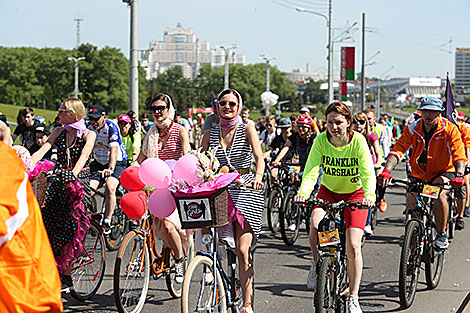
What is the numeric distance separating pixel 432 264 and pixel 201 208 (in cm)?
346

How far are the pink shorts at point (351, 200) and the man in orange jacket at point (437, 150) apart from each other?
5.08ft

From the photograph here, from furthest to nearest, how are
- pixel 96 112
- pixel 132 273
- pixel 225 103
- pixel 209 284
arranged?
pixel 96 112, pixel 132 273, pixel 225 103, pixel 209 284

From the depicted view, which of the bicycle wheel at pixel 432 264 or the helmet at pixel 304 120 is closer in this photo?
the bicycle wheel at pixel 432 264

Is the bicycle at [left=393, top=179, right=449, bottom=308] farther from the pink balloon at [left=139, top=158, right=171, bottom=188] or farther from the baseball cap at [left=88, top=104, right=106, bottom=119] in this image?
the baseball cap at [left=88, top=104, right=106, bottom=119]

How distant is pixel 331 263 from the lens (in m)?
4.99

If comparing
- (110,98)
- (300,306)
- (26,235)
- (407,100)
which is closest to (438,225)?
(300,306)

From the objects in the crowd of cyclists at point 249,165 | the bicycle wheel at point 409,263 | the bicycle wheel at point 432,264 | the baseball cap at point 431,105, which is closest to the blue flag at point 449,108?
the crowd of cyclists at point 249,165

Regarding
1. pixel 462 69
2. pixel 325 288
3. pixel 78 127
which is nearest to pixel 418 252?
pixel 325 288

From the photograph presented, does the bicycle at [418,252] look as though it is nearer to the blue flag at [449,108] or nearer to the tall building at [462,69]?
the blue flag at [449,108]

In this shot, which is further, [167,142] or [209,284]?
[167,142]

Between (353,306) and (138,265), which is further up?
(138,265)

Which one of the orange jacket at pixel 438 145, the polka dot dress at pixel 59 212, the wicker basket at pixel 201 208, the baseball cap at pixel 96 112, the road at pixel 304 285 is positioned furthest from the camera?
the baseball cap at pixel 96 112

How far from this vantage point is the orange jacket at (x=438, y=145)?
725 centimetres

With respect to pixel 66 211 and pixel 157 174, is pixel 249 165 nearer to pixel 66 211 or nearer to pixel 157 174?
pixel 157 174
